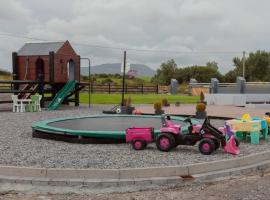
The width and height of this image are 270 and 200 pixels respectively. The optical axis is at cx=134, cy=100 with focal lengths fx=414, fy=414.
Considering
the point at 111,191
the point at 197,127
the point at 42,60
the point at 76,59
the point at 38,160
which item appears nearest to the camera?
the point at 111,191

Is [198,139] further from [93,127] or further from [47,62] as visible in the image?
[47,62]

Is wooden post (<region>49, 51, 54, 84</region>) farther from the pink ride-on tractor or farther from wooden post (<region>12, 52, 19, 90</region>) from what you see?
the pink ride-on tractor

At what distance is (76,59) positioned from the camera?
19.1 meters

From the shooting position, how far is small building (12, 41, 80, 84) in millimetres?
17672

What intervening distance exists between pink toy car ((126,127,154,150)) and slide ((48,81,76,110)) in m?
10.3

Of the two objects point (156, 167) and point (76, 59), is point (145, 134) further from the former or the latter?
point (76, 59)

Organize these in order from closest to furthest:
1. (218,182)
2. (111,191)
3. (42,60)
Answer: (111,191) < (218,182) < (42,60)

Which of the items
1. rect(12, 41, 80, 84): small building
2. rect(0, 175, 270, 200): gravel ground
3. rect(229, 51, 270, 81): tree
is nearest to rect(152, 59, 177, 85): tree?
rect(229, 51, 270, 81): tree

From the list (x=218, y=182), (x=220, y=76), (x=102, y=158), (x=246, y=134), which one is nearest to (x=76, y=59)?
(x=246, y=134)

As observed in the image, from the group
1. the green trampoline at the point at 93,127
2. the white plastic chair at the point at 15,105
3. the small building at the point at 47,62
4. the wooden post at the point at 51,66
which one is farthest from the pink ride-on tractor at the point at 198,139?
the small building at the point at 47,62

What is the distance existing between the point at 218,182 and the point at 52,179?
85.8 inches

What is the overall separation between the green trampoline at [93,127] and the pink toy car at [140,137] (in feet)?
1.07

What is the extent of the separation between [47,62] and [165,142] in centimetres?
1168

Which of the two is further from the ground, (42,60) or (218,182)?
(42,60)
